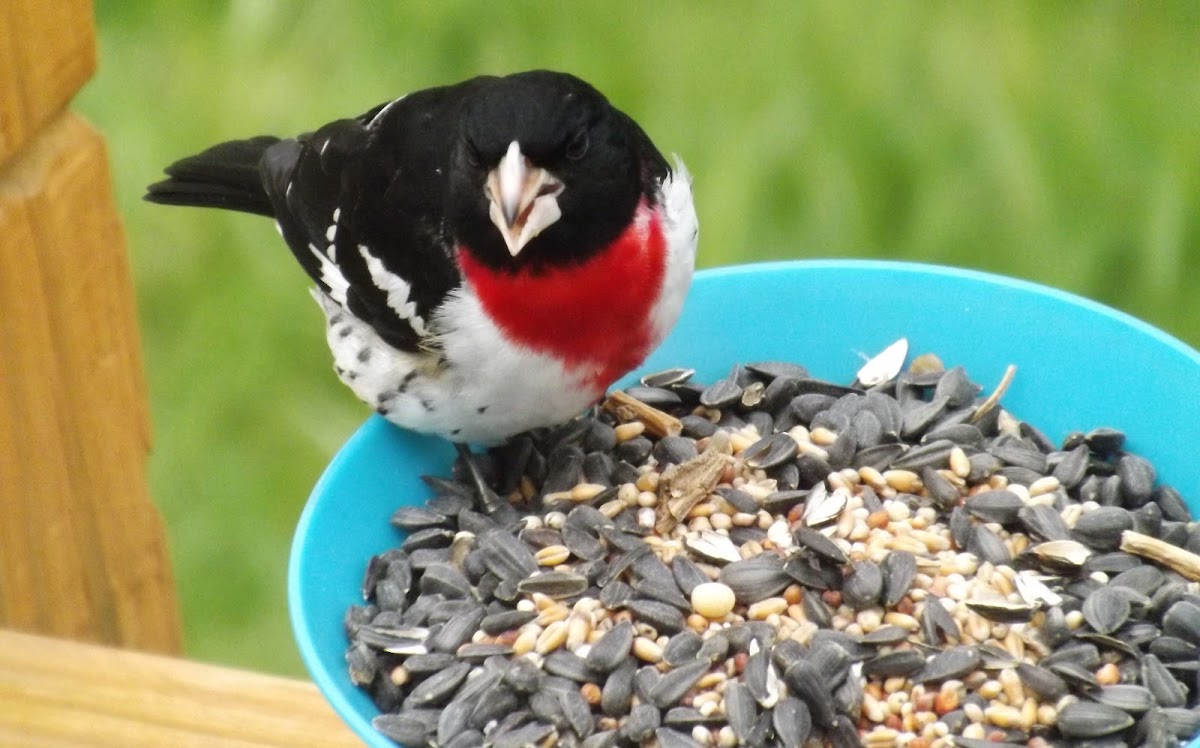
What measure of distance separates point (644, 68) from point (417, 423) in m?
1.32

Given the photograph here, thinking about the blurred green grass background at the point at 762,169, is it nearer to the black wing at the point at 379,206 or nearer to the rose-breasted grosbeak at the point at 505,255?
the black wing at the point at 379,206

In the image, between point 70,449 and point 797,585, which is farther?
point 70,449

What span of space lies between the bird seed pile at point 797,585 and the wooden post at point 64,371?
1.50 feet

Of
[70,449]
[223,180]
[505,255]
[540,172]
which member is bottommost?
[70,449]

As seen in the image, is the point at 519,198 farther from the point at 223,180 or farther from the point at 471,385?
the point at 223,180

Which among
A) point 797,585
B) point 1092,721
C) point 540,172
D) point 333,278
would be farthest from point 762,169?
point 1092,721

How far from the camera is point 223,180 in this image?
2.29 m

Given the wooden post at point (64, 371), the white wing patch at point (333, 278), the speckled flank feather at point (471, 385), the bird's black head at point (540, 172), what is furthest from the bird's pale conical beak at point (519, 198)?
the wooden post at point (64, 371)

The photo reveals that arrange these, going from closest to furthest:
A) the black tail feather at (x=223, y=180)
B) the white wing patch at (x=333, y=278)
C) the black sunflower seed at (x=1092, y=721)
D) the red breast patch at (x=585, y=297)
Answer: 1. the black sunflower seed at (x=1092, y=721)
2. the red breast patch at (x=585, y=297)
3. the white wing patch at (x=333, y=278)
4. the black tail feather at (x=223, y=180)

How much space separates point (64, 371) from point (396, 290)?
417 millimetres

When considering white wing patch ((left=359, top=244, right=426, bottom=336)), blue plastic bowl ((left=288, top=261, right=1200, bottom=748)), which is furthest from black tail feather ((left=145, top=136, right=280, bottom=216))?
blue plastic bowl ((left=288, top=261, right=1200, bottom=748))

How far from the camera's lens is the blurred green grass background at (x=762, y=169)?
9.13 ft

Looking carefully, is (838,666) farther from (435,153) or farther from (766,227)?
(766,227)

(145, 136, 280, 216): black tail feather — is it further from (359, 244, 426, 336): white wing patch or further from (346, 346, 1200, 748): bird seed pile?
(346, 346, 1200, 748): bird seed pile
